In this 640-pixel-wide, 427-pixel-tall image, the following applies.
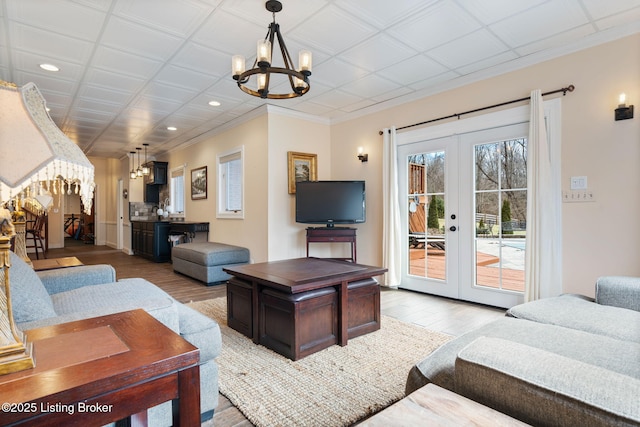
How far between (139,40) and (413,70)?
2716 millimetres

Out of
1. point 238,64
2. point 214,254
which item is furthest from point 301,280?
point 214,254

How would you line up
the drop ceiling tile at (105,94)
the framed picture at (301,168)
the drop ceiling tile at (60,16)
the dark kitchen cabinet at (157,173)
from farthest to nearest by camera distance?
the dark kitchen cabinet at (157,173), the framed picture at (301,168), the drop ceiling tile at (105,94), the drop ceiling tile at (60,16)

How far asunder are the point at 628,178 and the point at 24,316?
409 cm

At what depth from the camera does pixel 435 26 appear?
2.79 metres

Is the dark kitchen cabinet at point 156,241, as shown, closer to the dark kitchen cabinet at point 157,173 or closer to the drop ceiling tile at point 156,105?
the dark kitchen cabinet at point 157,173

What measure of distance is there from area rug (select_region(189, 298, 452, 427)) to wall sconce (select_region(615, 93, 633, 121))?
2363 millimetres

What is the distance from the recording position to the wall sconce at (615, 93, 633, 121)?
2741 mm

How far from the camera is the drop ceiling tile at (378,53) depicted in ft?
9.95

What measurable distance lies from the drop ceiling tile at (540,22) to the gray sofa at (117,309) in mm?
3201

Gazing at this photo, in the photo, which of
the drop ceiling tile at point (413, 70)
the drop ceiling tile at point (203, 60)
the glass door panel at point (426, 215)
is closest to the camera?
the drop ceiling tile at point (203, 60)

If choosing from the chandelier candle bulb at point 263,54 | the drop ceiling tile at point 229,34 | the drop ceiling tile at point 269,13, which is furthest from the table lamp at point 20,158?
the drop ceiling tile at point 229,34

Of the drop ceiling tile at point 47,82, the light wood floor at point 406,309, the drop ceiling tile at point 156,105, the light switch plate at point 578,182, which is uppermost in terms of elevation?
the drop ceiling tile at point 156,105

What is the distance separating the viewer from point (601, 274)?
2918 millimetres

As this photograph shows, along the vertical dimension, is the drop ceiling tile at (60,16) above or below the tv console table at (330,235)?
above
